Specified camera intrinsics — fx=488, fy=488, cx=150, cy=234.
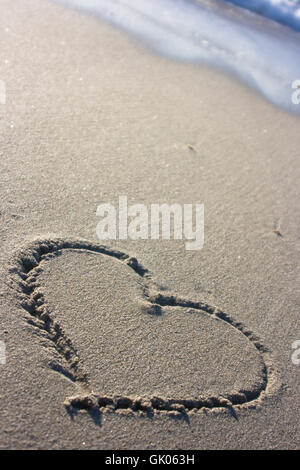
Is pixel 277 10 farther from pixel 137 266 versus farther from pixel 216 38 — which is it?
pixel 137 266

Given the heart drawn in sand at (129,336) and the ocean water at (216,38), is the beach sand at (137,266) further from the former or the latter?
the ocean water at (216,38)

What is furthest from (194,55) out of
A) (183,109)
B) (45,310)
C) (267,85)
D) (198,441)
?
(198,441)

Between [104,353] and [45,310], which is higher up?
[45,310]

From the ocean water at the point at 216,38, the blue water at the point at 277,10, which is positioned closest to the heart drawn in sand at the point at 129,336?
the ocean water at the point at 216,38

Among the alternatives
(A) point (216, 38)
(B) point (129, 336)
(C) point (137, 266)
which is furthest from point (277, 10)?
(B) point (129, 336)

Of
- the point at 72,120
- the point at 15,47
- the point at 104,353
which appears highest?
the point at 15,47
